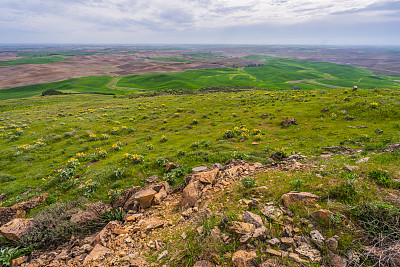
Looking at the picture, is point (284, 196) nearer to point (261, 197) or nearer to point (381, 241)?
point (261, 197)

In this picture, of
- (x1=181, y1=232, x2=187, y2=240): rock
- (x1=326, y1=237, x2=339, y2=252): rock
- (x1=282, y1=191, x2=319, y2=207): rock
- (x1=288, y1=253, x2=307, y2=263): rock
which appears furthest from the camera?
(x1=282, y1=191, x2=319, y2=207): rock

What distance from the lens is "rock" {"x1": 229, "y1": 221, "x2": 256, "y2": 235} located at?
5.16 m

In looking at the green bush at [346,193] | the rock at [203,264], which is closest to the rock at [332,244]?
the green bush at [346,193]

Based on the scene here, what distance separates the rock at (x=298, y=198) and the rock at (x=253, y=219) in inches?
49.3

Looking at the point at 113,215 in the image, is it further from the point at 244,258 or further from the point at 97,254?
the point at 244,258

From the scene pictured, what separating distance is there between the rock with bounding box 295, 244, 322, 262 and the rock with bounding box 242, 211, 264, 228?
3.67ft

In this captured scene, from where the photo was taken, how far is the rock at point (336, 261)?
3967 millimetres

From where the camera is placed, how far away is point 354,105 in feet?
65.5

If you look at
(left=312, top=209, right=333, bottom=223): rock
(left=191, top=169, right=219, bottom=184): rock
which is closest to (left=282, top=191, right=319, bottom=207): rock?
(left=312, top=209, right=333, bottom=223): rock

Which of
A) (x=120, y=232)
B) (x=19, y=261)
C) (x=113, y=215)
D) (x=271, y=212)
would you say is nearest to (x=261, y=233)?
(x=271, y=212)

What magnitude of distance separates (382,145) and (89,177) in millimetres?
19759

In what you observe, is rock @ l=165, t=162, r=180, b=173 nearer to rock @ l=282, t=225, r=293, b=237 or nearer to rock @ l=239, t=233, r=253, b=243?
rock @ l=239, t=233, r=253, b=243

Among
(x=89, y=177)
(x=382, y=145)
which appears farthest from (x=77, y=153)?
(x=382, y=145)

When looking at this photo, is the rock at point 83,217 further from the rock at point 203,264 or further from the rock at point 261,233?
the rock at point 261,233
